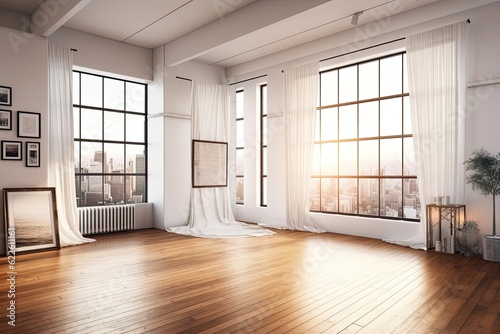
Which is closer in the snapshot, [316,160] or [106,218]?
[106,218]

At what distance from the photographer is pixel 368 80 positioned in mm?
7715

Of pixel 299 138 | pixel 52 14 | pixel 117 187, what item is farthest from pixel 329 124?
pixel 52 14

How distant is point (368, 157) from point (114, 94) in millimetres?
6007

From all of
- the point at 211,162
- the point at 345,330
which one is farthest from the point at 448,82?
the point at 211,162

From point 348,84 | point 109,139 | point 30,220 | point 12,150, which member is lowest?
point 30,220

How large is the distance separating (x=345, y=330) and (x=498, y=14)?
5.76 m

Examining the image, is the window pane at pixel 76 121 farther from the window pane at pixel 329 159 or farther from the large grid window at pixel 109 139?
the window pane at pixel 329 159

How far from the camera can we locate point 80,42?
7.62 metres

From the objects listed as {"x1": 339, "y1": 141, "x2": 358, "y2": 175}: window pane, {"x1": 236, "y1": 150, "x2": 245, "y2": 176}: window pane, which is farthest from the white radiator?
{"x1": 339, "y1": 141, "x2": 358, "y2": 175}: window pane

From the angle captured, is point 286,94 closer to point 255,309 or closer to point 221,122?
point 221,122

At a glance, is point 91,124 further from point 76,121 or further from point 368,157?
point 368,157

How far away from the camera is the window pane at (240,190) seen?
10.2 meters

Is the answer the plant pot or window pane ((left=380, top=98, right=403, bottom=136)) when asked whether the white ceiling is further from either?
the plant pot

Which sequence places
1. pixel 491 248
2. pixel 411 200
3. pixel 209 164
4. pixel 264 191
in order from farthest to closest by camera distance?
1. pixel 264 191
2. pixel 209 164
3. pixel 411 200
4. pixel 491 248
